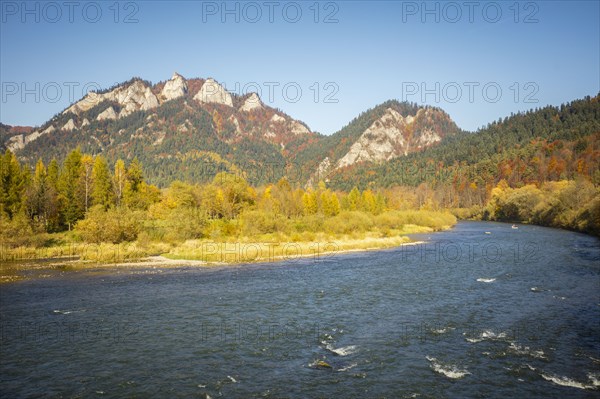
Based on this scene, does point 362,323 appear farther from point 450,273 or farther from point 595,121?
point 595,121

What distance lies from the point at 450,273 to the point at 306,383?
99.7 ft

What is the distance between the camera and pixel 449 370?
19.4 meters

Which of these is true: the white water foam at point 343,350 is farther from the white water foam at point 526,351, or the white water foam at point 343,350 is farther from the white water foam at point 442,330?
the white water foam at point 526,351

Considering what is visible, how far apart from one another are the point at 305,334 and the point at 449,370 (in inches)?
340

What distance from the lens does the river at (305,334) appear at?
18047mm

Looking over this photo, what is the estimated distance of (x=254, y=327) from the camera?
2631 centimetres

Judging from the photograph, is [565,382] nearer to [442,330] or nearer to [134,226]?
[442,330]

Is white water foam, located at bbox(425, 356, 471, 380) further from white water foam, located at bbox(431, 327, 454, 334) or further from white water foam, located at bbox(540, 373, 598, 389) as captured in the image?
white water foam, located at bbox(431, 327, 454, 334)

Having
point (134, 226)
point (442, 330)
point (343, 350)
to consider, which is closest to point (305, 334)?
point (343, 350)

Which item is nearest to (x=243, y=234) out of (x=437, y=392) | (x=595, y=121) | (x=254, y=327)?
(x=254, y=327)

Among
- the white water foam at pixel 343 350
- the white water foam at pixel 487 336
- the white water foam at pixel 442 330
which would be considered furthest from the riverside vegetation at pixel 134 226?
the white water foam at pixel 487 336

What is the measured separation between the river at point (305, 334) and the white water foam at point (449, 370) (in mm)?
48

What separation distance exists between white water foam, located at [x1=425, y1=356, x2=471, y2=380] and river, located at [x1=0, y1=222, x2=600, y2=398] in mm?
48

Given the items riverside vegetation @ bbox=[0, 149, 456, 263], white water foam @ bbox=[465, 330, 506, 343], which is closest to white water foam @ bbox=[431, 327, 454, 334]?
white water foam @ bbox=[465, 330, 506, 343]
